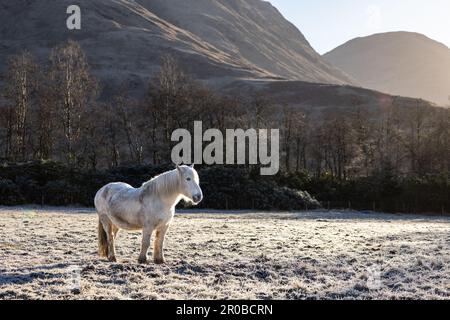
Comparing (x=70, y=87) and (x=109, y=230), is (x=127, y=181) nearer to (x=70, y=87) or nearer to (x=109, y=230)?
(x=70, y=87)

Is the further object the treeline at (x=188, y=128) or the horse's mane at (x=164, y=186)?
the treeline at (x=188, y=128)

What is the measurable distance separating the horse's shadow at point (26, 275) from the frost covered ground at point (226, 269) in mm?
19

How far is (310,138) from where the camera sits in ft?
268

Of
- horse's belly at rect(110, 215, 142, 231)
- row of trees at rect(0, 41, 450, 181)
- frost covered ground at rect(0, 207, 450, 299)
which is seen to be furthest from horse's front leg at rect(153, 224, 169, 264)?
row of trees at rect(0, 41, 450, 181)

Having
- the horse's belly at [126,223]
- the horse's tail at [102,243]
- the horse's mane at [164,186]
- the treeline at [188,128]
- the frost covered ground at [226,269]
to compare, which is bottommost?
the frost covered ground at [226,269]

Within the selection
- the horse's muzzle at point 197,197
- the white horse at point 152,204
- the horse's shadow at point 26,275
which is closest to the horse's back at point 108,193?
the white horse at point 152,204

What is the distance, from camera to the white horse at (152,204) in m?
11.8

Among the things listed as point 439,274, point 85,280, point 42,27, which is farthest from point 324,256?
point 42,27

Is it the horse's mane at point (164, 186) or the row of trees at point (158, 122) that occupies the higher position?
the row of trees at point (158, 122)

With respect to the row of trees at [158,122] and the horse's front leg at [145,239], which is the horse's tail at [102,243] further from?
the row of trees at [158,122]

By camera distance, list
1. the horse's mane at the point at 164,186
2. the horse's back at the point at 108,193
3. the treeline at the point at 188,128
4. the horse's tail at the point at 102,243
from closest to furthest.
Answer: the horse's mane at the point at 164,186
the horse's back at the point at 108,193
the horse's tail at the point at 102,243
the treeline at the point at 188,128

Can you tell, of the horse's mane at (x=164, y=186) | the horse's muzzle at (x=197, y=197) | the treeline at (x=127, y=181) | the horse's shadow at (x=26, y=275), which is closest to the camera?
the horse's shadow at (x=26, y=275)

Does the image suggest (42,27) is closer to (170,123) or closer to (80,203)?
(170,123)

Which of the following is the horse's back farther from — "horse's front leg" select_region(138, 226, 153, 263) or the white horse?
"horse's front leg" select_region(138, 226, 153, 263)
